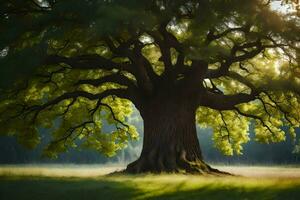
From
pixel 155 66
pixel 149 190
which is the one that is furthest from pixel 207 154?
pixel 149 190

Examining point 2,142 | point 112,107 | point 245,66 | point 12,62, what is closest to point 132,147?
point 2,142

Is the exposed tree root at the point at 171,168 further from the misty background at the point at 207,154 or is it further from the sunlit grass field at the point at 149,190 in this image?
the misty background at the point at 207,154

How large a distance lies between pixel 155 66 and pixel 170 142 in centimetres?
738

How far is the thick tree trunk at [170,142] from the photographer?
1978cm

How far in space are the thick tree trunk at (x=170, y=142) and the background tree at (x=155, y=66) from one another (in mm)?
46

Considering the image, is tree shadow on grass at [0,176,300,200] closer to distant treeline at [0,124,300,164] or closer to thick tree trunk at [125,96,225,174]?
thick tree trunk at [125,96,225,174]

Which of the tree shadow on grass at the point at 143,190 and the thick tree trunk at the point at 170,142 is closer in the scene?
the tree shadow on grass at the point at 143,190

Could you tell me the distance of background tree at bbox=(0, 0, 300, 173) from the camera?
14.5 metres

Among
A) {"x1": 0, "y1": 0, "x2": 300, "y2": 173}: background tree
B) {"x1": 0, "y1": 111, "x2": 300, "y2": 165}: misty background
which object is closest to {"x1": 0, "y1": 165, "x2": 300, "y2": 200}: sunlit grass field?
{"x1": 0, "y1": 0, "x2": 300, "y2": 173}: background tree

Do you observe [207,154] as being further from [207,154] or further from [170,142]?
[170,142]

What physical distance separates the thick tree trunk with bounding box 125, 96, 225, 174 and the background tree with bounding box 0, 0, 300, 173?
0.15ft

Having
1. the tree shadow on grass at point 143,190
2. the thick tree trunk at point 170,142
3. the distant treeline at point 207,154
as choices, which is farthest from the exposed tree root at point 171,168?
the distant treeline at point 207,154

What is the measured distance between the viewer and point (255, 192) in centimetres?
1246

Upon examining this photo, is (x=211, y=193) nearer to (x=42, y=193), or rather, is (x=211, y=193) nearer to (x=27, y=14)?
(x=42, y=193)
